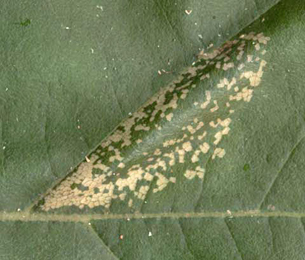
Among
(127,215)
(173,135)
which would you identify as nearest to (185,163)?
(173,135)

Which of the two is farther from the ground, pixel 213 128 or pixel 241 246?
pixel 213 128

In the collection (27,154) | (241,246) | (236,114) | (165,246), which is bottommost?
(241,246)

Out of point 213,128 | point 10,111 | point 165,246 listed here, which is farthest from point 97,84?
point 165,246

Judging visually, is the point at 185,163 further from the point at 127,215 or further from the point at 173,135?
the point at 127,215

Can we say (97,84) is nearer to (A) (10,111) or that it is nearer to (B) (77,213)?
(A) (10,111)
